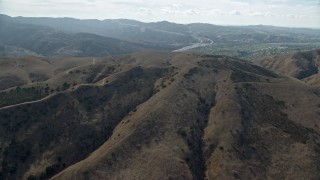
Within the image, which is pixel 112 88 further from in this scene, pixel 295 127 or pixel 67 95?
pixel 295 127

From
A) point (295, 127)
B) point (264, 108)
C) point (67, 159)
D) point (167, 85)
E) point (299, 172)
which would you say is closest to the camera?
point (299, 172)

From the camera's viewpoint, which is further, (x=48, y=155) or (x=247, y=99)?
(x=247, y=99)

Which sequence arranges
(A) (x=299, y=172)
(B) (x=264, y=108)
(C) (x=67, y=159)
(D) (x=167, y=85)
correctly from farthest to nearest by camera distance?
(D) (x=167, y=85), (B) (x=264, y=108), (C) (x=67, y=159), (A) (x=299, y=172)

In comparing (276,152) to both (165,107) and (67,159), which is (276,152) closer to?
(165,107)

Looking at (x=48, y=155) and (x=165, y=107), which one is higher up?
(x=165, y=107)

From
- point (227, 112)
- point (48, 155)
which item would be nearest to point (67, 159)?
point (48, 155)

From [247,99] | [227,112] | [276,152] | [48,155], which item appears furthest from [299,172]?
[48,155]
